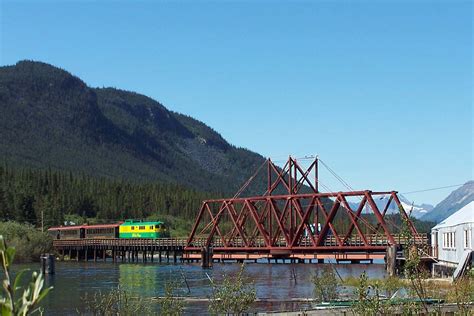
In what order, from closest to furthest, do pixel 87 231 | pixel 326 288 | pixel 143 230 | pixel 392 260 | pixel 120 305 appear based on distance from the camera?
pixel 120 305, pixel 326 288, pixel 392 260, pixel 143 230, pixel 87 231

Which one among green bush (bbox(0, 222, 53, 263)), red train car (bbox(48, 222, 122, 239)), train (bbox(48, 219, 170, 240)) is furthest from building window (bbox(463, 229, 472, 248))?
red train car (bbox(48, 222, 122, 239))

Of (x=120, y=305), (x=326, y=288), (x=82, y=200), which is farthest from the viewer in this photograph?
(x=82, y=200)

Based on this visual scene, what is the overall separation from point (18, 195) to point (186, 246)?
156ft

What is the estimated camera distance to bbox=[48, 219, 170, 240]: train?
106 meters

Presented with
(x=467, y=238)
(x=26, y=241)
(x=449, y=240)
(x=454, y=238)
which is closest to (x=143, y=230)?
(x=26, y=241)

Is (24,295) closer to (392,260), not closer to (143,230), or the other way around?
(392,260)

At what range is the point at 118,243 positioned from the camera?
10175 centimetres

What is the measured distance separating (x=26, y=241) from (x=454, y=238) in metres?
60.0

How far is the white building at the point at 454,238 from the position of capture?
44450mm

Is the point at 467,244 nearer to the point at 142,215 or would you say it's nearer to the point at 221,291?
the point at 221,291

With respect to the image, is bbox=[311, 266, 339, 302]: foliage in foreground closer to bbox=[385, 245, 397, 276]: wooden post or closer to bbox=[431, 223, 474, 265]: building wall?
bbox=[431, 223, 474, 265]: building wall

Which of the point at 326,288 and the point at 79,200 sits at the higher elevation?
the point at 79,200

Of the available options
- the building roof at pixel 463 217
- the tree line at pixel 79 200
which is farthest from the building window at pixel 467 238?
the tree line at pixel 79 200

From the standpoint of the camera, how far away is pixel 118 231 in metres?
110
